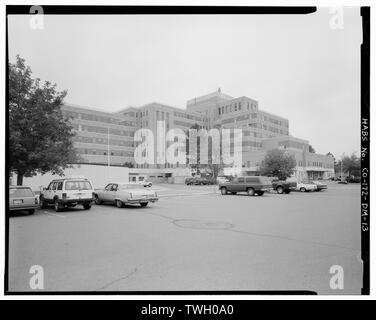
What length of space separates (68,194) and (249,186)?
1462 cm

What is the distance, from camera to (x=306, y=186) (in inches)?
1041

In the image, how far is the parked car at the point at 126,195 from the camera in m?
12.3

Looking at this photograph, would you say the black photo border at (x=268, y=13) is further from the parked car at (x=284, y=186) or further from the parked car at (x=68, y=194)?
the parked car at (x=284, y=186)

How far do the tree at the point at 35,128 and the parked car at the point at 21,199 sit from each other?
1.22 m

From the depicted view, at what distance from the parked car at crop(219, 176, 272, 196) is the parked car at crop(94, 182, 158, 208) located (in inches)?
424

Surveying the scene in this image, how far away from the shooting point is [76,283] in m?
3.79

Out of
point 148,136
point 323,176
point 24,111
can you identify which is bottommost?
point 323,176

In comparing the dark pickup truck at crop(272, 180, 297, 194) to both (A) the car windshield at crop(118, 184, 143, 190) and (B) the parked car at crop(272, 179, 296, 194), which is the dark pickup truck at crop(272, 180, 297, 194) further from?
(A) the car windshield at crop(118, 184, 143, 190)

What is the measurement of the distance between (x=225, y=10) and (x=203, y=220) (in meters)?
6.80

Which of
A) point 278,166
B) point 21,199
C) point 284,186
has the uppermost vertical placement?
point 278,166

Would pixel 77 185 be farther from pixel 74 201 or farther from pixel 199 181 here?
pixel 199 181

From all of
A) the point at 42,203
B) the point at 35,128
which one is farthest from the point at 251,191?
the point at 35,128
